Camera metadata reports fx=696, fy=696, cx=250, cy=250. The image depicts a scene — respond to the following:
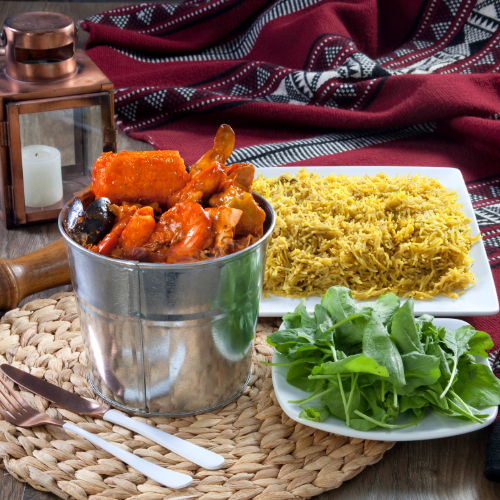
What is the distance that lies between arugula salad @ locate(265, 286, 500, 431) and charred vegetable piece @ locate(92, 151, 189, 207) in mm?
318

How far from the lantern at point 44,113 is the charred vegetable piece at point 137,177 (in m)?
0.63

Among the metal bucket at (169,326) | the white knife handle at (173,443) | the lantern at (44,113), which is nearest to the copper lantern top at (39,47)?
the lantern at (44,113)

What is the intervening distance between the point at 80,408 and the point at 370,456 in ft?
1.63

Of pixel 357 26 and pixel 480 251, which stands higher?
pixel 357 26

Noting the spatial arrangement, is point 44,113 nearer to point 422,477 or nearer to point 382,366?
point 382,366

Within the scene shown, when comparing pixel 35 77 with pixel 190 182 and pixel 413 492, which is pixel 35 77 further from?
pixel 413 492

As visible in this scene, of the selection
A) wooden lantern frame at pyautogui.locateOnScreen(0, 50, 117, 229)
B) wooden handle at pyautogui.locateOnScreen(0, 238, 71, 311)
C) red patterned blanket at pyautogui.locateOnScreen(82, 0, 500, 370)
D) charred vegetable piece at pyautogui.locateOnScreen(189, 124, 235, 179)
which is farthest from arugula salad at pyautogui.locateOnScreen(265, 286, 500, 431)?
wooden lantern frame at pyautogui.locateOnScreen(0, 50, 117, 229)

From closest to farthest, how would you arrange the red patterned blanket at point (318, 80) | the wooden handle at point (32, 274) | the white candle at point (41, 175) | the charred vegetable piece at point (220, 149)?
the charred vegetable piece at point (220, 149) < the wooden handle at point (32, 274) < the white candle at point (41, 175) < the red patterned blanket at point (318, 80)

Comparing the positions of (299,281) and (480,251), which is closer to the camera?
(299,281)

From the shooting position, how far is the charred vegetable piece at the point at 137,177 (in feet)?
3.75

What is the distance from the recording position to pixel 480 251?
166 cm

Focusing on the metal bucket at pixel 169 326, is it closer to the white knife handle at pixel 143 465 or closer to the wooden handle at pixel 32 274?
the white knife handle at pixel 143 465

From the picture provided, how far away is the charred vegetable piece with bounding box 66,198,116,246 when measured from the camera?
109 cm

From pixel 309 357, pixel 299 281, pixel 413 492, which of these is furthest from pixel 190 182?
pixel 413 492
